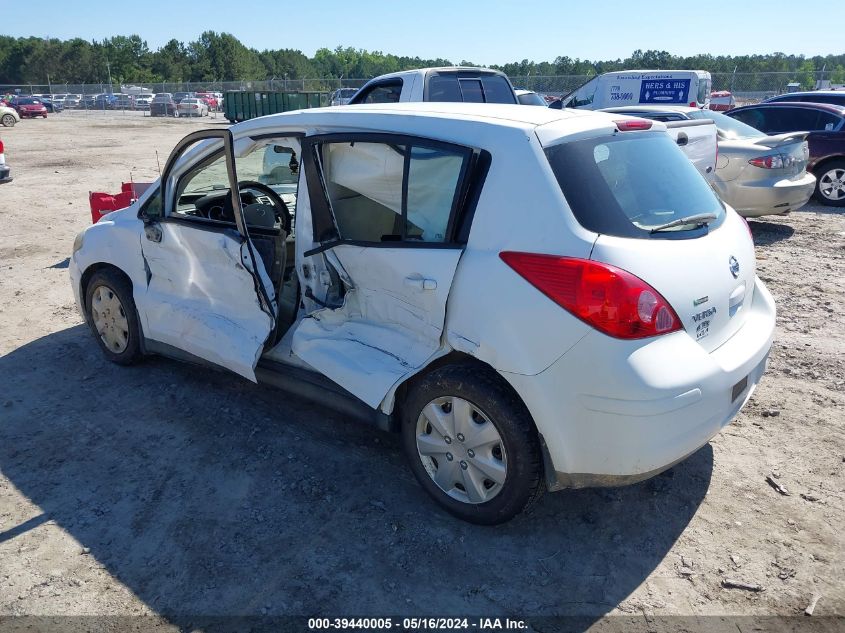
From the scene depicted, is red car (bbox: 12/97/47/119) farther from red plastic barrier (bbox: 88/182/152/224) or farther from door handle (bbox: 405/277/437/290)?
door handle (bbox: 405/277/437/290)

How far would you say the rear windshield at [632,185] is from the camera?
9.34 ft

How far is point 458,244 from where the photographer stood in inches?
120

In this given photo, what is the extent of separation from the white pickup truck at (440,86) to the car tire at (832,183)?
5.68 meters

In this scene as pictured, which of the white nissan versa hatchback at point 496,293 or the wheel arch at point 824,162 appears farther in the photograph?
the wheel arch at point 824,162

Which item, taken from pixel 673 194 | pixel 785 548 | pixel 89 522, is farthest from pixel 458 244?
pixel 89 522

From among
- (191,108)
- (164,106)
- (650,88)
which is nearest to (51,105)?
(164,106)

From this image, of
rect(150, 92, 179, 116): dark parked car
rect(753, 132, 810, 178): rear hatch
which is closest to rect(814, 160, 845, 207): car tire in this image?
rect(753, 132, 810, 178): rear hatch

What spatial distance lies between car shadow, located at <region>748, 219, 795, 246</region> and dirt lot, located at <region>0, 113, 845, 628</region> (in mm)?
4413

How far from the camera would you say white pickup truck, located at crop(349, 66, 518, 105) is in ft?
29.4

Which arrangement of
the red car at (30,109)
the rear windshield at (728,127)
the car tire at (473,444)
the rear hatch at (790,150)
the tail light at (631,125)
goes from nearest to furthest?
the car tire at (473,444), the tail light at (631,125), the rear hatch at (790,150), the rear windshield at (728,127), the red car at (30,109)

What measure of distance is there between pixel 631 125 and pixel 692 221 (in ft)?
1.91

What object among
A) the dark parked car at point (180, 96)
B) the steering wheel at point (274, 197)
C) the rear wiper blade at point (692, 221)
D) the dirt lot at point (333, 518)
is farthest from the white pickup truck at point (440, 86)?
the dark parked car at point (180, 96)

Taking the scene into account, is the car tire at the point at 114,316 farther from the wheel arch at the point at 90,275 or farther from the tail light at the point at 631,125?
the tail light at the point at 631,125

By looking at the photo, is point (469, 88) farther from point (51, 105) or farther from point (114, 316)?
point (51, 105)
